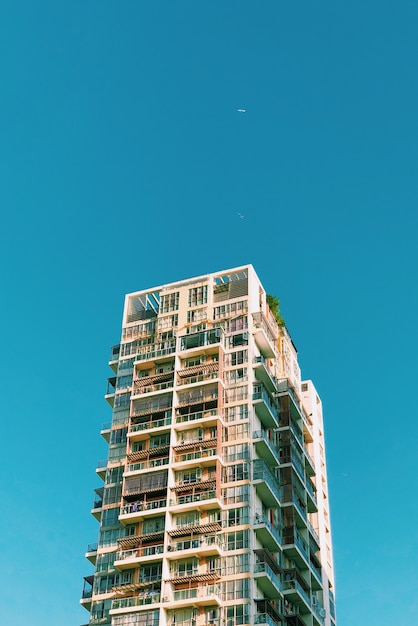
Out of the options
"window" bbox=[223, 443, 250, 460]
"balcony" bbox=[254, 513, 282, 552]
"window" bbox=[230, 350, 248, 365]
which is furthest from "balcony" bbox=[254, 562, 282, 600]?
"window" bbox=[230, 350, 248, 365]

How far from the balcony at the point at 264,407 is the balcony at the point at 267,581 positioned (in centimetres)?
1649

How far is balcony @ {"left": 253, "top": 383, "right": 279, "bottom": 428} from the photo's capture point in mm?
92438

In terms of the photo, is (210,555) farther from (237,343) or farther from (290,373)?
(290,373)

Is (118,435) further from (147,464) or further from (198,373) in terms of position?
(198,373)

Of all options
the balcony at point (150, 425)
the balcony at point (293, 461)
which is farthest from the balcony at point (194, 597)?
the balcony at point (293, 461)

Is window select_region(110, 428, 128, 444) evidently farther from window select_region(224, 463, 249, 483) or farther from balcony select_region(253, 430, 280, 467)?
balcony select_region(253, 430, 280, 467)

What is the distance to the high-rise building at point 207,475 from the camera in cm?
8219

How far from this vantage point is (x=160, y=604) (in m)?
80.8

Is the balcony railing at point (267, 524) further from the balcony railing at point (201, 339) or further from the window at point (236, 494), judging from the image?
the balcony railing at point (201, 339)

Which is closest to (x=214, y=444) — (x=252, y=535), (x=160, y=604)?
(x=252, y=535)

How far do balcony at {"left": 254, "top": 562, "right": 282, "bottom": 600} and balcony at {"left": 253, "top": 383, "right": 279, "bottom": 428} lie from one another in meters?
16.5

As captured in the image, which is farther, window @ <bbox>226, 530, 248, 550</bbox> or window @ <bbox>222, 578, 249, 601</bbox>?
window @ <bbox>226, 530, 248, 550</bbox>

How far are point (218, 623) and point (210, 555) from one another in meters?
6.32

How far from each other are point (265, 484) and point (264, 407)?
906 centimetres
